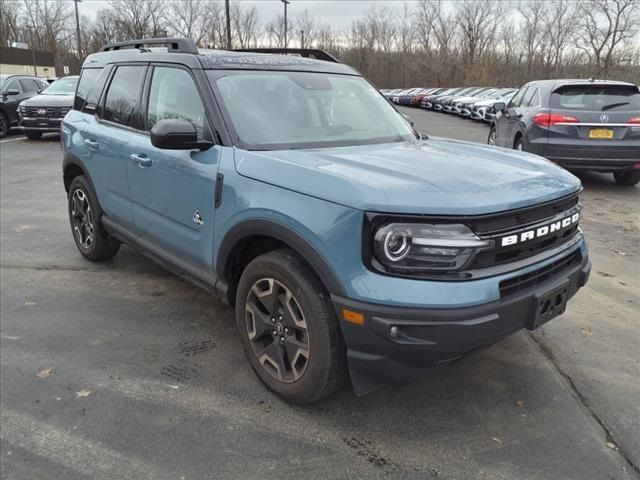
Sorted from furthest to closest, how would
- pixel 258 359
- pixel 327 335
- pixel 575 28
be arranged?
pixel 575 28 < pixel 258 359 < pixel 327 335

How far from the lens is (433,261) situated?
2.35 meters

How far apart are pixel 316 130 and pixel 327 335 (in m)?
1.44

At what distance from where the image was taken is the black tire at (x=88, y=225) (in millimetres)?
4820

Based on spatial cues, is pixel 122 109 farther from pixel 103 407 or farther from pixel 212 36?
pixel 212 36

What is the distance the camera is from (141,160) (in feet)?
12.4

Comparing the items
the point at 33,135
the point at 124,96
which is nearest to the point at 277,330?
the point at 124,96

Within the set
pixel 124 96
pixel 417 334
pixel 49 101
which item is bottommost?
pixel 417 334

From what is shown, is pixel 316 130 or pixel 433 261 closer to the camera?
pixel 433 261

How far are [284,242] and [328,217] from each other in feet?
1.16

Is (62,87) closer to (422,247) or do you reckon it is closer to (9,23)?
(422,247)

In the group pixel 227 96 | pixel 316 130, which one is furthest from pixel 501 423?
pixel 227 96

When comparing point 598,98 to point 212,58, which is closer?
point 212,58

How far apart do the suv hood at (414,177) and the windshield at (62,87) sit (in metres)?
14.7

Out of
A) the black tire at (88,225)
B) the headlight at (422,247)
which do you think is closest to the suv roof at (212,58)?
the black tire at (88,225)
